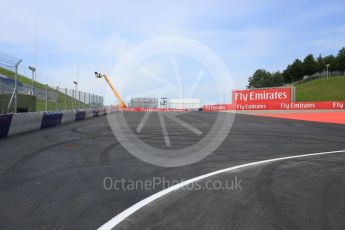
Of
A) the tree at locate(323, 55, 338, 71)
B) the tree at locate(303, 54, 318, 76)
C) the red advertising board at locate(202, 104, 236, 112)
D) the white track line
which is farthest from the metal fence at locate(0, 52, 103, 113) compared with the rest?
the tree at locate(303, 54, 318, 76)

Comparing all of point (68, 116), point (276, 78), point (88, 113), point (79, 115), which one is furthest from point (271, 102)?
point (276, 78)

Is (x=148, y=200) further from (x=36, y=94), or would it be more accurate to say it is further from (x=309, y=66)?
(x=309, y=66)

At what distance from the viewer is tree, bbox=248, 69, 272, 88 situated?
527ft

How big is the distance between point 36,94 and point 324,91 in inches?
2824

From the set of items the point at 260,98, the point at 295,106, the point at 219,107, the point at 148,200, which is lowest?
the point at 148,200

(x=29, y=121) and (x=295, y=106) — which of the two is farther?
(x=295, y=106)

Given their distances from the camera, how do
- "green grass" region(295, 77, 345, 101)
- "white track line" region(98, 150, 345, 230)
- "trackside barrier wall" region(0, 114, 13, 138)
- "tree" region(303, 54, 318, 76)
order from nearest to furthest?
"white track line" region(98, 150, 345, 230) < "trackside barrier wall" region(0, 114, 13, 138) < "green grass" region(295, 77, 345, 101) < "tree" region(303, 54, 318, 76)

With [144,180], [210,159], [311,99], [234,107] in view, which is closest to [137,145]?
[210,159]

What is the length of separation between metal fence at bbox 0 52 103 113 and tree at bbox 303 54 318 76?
93021 mm

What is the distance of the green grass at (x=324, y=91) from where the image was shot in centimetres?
7719

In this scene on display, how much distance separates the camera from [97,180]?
7.11 metres

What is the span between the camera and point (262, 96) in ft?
174

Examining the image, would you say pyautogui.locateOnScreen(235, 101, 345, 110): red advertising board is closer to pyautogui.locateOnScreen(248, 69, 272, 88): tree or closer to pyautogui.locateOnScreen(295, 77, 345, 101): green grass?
pyautogui.locateOnScreen(295, 77, 345, 101): green grass

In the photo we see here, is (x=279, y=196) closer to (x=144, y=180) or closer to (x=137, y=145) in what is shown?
(x=144, y=180)
